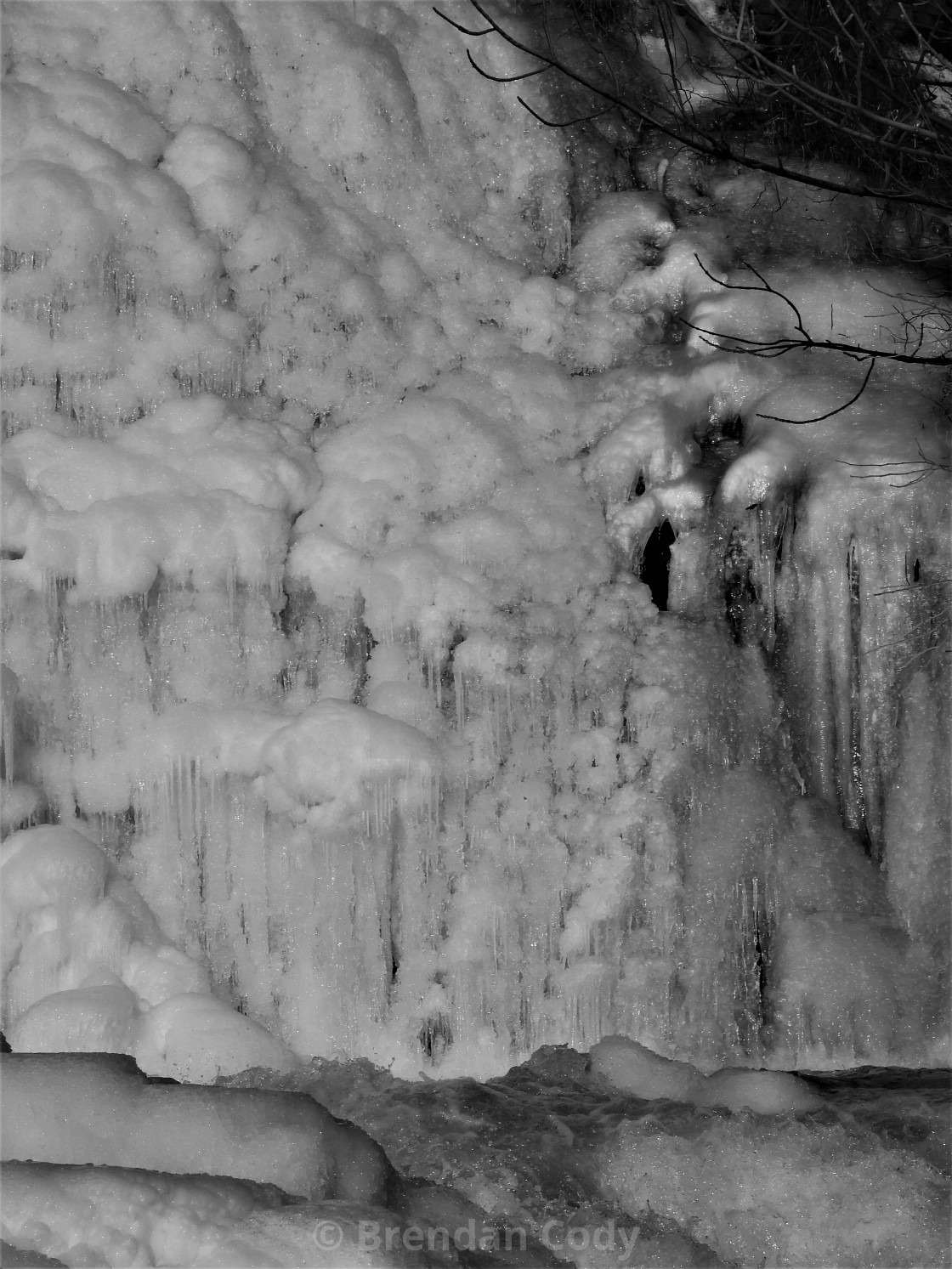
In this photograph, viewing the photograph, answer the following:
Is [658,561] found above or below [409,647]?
above

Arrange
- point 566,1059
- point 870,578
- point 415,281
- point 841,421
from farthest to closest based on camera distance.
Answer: point 415,281, point 841,421, point 870,578, point 566,1059

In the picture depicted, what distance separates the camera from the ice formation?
4305 millimetres

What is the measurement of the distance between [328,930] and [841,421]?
2.38 m

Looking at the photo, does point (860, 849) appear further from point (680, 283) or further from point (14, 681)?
point (14, 681)

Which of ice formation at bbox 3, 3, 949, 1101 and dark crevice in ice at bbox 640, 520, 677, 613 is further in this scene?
dark crevice in ice at bbox 640, 520, 677, 613

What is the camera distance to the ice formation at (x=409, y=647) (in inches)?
169

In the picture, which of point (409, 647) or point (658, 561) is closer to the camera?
point (409, 647)

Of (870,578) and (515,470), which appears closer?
(870,578)

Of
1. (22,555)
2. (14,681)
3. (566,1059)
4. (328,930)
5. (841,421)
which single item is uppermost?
(841,421)

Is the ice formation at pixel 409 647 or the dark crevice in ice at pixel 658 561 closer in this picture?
the ice formation at pixel 409 647

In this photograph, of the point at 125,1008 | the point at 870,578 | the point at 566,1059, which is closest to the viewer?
the point at 566,1059

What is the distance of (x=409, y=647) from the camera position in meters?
4.58

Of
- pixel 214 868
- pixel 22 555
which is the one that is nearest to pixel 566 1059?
pixel 214 868

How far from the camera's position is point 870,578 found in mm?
4523
